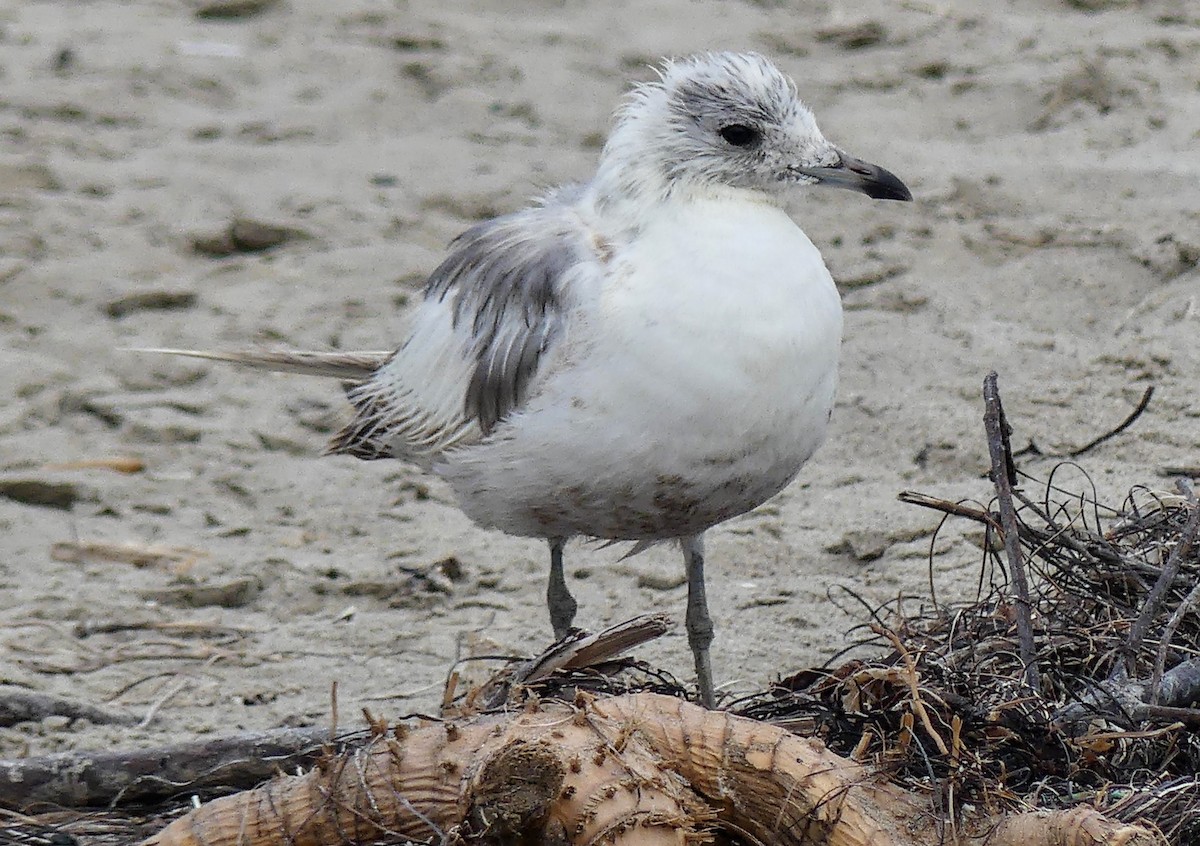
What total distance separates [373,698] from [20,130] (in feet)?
13.6

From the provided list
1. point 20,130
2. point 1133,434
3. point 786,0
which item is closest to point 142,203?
point 20,130

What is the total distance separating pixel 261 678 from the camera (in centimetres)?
421

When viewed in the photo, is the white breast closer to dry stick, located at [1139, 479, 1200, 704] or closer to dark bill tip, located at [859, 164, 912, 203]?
dark bill tip, located at [859, 164, 912, 203]

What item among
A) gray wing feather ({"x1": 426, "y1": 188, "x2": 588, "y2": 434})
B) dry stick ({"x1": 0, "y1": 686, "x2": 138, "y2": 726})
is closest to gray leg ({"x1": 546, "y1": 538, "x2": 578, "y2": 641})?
gray wing feather ({"x1": 426, "y1": 188, "x2": 588, "y2": 434})

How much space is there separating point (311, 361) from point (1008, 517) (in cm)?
204

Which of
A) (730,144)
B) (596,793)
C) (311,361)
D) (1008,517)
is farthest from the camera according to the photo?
(311,361)

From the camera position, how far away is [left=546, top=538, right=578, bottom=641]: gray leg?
4.05 meters

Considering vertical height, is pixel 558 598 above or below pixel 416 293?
below

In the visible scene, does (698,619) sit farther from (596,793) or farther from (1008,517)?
(596,793)

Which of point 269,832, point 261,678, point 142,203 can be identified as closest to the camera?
point 269,832

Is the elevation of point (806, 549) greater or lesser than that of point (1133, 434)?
lesser

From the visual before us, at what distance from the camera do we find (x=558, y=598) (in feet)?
13.3

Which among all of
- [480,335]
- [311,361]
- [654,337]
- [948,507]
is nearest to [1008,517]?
[948,507]

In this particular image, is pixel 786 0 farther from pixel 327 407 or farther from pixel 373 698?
pixel 373 698
